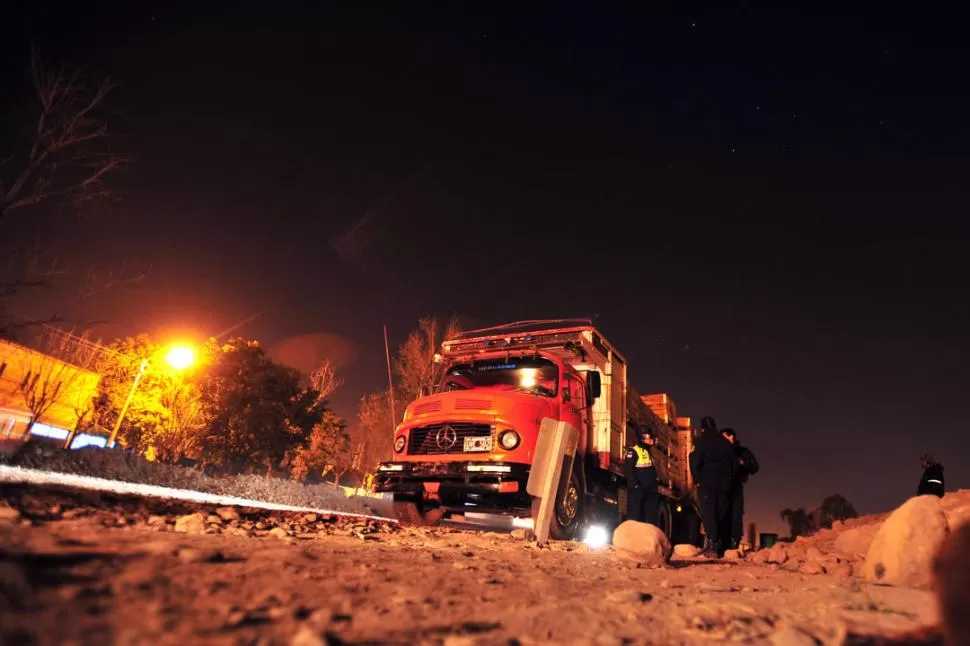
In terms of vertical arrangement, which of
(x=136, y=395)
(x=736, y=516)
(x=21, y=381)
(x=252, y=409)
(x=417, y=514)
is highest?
(x=252, y=409)

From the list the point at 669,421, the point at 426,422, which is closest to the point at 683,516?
the point at 669,421

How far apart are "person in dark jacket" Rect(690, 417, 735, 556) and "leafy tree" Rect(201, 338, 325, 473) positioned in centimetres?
1576

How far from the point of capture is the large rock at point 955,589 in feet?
3.94

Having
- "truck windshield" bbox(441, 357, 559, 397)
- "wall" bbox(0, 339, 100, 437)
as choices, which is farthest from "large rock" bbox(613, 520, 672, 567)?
"wall" bbox(0, 339, 100, 437)

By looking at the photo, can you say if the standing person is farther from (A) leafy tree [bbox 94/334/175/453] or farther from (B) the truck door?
(A) leafy tree [bbox 94/334/175/453]

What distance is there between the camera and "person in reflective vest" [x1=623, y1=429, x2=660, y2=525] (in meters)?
8.59

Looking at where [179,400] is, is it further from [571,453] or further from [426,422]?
[571,453]

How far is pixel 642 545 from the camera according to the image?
467 centimetres

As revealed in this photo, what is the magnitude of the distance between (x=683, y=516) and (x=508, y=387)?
7475mm

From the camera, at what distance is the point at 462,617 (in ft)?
6.10

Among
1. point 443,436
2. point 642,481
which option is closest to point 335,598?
point 443,436

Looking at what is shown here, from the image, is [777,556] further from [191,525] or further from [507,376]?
[191,525]

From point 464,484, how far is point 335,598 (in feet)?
15.3

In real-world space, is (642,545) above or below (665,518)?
below
